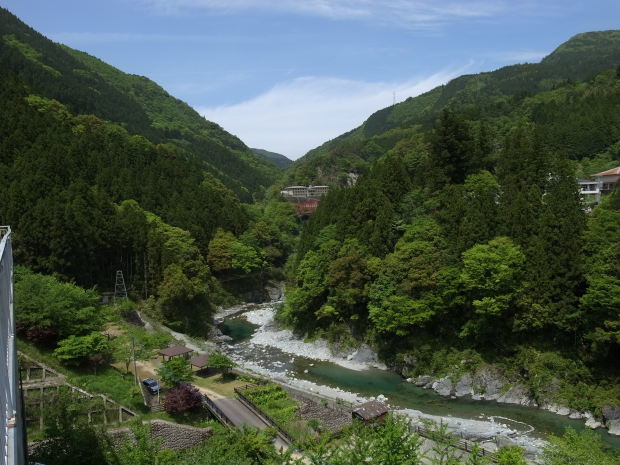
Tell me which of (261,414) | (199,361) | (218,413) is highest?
(199,361)

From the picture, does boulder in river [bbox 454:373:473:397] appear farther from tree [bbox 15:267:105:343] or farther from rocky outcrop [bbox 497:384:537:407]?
tree [bbox 15:267:105:343]

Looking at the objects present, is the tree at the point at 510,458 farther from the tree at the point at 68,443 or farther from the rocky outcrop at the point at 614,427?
the tree at the point at 68,443

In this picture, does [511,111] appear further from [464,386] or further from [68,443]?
[68,443]

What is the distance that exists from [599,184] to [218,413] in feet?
135

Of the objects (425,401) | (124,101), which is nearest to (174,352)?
(425,401)

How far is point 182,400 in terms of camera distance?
2200cm

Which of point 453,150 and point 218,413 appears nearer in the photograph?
point 218,413

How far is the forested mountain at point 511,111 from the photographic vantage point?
54.2 m

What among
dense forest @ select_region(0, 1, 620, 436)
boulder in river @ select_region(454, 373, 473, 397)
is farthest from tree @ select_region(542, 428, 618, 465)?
boulder in river @ select_region(454, 373, 473, 397)

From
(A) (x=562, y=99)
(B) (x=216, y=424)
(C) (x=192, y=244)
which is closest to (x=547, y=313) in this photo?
(B) (x=216, y=424)

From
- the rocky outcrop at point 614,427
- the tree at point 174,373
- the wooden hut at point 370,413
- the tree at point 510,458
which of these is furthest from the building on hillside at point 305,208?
the tree at point 510,458

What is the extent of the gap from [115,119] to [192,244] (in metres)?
55.0

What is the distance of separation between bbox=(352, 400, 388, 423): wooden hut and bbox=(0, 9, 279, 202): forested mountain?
212ft

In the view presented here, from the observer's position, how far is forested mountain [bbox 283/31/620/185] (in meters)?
54.2
